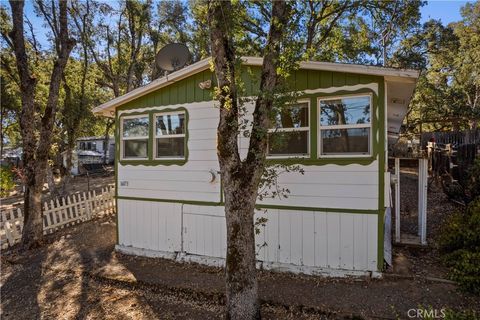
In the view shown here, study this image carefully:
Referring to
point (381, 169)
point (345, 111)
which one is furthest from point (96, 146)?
point (381, 169)

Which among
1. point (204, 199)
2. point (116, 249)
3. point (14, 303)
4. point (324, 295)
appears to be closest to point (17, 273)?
point (14, 303)

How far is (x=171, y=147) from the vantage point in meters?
6.63

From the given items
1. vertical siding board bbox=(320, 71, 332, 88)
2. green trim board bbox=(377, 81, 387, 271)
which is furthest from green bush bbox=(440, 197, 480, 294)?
vertical siding board bbox=(320, 71, 332, 88)

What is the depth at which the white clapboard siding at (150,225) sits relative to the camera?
21.5ft

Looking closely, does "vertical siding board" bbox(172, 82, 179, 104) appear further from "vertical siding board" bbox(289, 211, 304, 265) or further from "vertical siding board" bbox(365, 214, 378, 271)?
"vertical siding board" bbox(365, 214, 378, 271)

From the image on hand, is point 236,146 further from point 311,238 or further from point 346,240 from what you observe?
point 346,240

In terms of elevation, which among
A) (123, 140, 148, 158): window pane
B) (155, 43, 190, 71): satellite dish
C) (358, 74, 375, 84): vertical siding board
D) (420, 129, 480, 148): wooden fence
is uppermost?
(155, 43, 190, 71): satellite dish

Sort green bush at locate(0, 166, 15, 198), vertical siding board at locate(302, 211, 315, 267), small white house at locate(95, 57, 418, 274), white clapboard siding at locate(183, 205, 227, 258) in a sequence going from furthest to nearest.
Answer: green bush at locate(0, 166, 15, 198) < white clapboard siding at locate(183, 205, 227, 258) < vertical siding board at locate(302, 211, 315, 267) < small white house at locate(95, 57, 418, 274)

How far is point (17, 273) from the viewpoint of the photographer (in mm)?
6293

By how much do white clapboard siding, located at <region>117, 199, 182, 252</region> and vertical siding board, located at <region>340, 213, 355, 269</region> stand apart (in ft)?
→ 10.9

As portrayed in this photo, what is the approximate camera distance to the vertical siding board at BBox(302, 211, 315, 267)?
17.6 feet

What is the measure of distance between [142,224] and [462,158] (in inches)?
362

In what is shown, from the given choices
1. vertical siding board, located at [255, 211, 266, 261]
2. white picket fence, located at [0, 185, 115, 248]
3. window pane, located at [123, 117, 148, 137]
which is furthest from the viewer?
white picket fence, located at [0, 185, 115, 248]

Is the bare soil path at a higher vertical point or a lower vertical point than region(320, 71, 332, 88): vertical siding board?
lower
